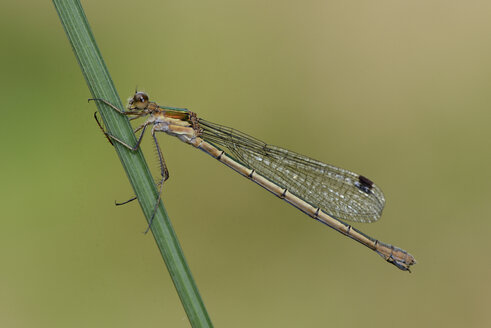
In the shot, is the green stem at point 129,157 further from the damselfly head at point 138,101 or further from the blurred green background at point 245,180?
the blurred green background at point 245,180

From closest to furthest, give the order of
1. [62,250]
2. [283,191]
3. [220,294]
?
[283,191], [62,250], [220,294]

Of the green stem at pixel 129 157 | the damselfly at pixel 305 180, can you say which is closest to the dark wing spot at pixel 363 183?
the damselfly at pixel 305 180

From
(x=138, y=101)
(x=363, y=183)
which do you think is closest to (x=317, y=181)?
(x=363, y=183)

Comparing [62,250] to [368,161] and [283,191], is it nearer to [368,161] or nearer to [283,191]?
[283,191]

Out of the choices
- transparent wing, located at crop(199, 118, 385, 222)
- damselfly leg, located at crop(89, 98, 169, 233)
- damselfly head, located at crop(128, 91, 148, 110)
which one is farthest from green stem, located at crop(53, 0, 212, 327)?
transparent wing, located at crop(199, 118, 385, 222)

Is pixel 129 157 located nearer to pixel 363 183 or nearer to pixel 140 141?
pixel 140 141

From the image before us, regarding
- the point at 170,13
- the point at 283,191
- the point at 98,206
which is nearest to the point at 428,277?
the point at 283,191
